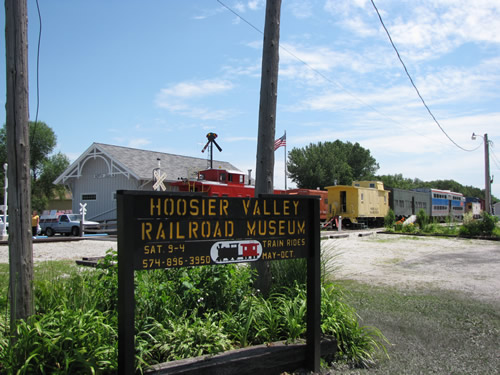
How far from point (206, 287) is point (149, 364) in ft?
3.56

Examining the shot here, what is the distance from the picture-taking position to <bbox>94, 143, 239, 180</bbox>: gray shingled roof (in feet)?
98.3

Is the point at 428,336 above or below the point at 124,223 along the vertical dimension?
below

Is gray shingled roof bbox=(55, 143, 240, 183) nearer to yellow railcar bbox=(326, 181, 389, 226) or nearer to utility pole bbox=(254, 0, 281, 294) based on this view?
yellow railcar bbox=(326, 181, 389, 226)

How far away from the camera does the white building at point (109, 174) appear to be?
29.8 meters

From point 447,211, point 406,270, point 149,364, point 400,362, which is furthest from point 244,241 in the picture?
point 447,211

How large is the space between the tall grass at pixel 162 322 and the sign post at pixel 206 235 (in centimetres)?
33

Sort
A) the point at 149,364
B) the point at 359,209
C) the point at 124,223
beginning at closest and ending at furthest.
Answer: the point at 124,223 → the point at 149,364 → the point at 359,209

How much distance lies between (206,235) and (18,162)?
176 centimetres

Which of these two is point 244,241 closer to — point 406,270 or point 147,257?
point 147,257

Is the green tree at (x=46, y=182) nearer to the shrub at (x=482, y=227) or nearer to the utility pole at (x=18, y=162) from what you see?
the shrub at (x=482, y=227)

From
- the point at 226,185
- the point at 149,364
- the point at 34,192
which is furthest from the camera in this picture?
the point at 34,192

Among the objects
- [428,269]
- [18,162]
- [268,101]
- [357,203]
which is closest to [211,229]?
[18,162]

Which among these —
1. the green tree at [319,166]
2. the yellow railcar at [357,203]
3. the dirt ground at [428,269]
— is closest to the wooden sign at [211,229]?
the dirt ground at [428,269]

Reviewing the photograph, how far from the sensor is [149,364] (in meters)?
3.29
